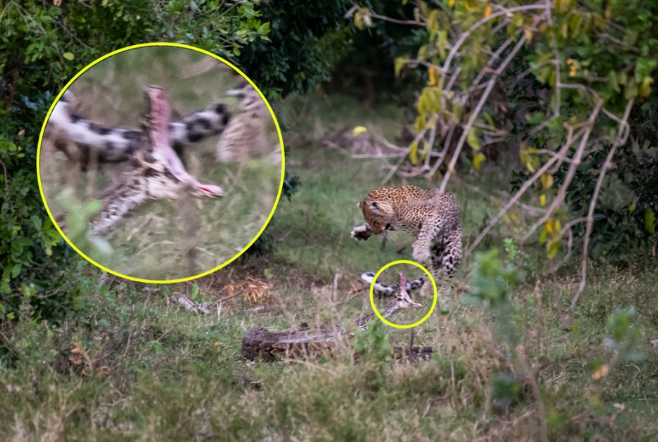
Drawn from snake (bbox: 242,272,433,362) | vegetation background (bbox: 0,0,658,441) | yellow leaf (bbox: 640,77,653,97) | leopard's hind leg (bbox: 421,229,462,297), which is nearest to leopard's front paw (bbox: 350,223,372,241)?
leopard's hind leg (bbox: 421,229,462,297)

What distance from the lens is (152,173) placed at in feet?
15.7

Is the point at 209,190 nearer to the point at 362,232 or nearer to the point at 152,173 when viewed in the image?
the point at 152,173

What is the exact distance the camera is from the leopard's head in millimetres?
7535

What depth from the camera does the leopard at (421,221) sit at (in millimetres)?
7473

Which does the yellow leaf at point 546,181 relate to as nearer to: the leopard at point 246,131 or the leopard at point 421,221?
the leopard at point 246,131

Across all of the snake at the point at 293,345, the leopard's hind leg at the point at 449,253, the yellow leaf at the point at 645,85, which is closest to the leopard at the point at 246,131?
the snake at the point at 293,345

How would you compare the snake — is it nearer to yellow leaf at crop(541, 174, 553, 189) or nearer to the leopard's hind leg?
yellow leaf at crop(541, 174, 553, 189)

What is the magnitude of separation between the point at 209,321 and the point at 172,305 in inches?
18.9

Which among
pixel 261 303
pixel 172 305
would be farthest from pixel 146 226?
pixel 261 303

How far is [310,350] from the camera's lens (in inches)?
192

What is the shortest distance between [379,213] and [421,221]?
0.37 m

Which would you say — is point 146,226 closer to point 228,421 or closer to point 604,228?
point 228,421

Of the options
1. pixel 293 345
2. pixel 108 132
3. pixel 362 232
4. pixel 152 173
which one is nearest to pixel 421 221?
pixel 362 232

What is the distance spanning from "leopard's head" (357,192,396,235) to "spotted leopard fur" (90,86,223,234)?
9.39 ft
